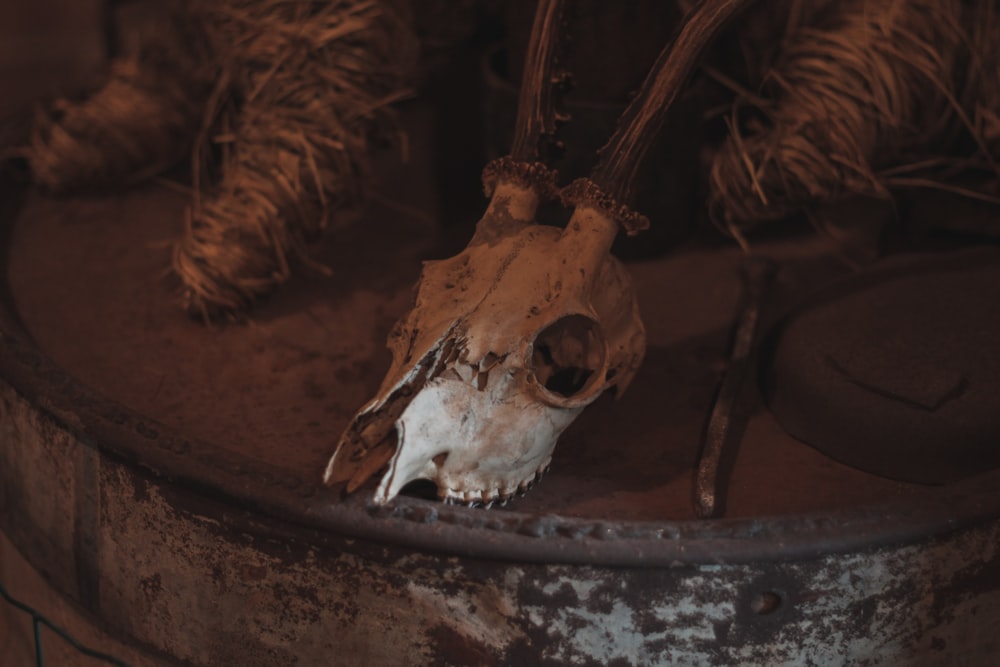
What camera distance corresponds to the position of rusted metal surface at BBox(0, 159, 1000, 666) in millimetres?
812

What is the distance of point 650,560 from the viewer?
804mm

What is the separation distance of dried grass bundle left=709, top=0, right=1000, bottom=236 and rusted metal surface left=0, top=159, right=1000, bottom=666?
15.9 inches

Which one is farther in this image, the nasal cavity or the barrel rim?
the nasal cavity

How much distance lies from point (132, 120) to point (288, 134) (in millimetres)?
299

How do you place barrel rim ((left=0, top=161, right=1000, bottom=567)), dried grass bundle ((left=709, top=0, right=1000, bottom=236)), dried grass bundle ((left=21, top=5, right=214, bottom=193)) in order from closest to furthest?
barrel rim ((left=0, top=161, right=1000, bottom=567)) < dried grass bundle ((left=709, top=0, right=1000, bottom=236)) < dried grass bundle ((left=21, top=5, right=214, bottom=193))

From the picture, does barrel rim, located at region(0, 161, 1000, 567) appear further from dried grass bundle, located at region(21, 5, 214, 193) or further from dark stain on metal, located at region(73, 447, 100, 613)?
dried grass bundle, located at region(21, 5, 214, 193)

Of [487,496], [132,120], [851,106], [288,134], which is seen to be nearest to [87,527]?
[487,496]

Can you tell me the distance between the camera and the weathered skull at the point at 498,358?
850 millimetres

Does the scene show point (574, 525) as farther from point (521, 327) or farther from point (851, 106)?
point (851, 106)

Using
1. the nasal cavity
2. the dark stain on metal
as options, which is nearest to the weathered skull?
the nasal cavity

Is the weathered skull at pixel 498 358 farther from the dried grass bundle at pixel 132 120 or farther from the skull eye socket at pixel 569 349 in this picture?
the dried grass bundle at pixel 132 120

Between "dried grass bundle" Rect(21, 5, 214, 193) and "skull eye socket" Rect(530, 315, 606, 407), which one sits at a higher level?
"dried grass bundle" Rect(21, 5, 214, 193)

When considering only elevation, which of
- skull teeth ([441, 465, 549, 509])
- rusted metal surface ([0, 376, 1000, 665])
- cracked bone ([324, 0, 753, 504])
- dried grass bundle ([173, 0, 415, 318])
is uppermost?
dried grass bundle ([173, 0, 415, 318])

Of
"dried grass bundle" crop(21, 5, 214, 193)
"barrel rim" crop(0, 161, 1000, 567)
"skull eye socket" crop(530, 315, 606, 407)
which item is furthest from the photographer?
"dried grass bundle" crop(21, 5, 214, 193)
